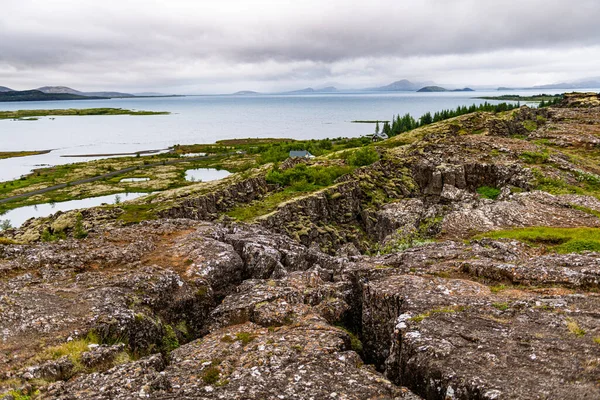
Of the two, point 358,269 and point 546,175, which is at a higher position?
point 546,175

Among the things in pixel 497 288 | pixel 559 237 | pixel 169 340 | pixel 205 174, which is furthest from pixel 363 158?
pixel 205 174

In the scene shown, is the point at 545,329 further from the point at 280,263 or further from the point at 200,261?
the point at 200,261

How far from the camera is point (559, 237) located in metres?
25.5

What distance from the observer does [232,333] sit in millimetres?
16047

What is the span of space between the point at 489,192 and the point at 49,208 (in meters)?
97.5

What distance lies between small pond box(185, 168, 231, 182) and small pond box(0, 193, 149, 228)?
2524 cm

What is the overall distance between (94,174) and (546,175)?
13475 cm

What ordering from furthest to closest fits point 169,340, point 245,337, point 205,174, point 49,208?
point 205,174, point 49,208, point 169,340, point 245,337

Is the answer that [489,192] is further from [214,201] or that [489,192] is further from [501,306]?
[214,201]

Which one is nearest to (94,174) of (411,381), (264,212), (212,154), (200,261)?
(212,154)

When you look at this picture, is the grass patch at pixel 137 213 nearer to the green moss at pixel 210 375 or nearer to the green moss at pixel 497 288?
the green moss at pixel 210 375

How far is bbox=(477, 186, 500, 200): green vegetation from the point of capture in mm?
43531

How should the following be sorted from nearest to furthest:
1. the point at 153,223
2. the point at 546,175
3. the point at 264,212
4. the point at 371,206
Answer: the point at 153,223, the point at 546,175, the point at 264,212, the point at 371,206

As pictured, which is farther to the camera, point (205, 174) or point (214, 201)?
point (205, 174)
